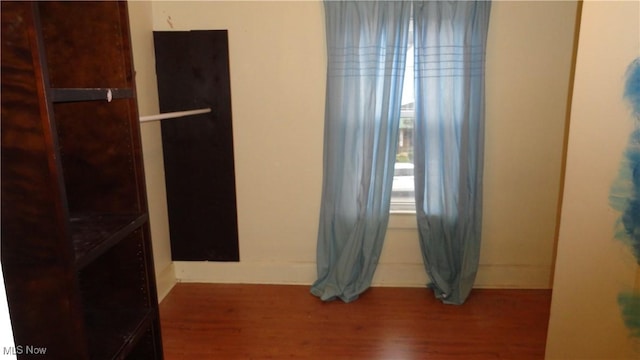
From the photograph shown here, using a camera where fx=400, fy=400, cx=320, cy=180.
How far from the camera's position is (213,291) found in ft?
8.98

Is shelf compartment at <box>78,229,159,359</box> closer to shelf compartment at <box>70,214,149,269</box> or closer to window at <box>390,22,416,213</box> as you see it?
shelf compartment at <box>70,214,149,269</box>

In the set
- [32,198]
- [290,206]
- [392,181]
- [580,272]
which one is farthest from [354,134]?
[32,198]

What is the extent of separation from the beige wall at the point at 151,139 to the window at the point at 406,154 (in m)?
1.54

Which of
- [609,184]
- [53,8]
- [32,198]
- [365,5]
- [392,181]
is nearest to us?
[32,198]

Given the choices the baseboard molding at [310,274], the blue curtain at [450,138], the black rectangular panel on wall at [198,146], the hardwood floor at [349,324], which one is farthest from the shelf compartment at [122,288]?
the blue curtain at [450,138]

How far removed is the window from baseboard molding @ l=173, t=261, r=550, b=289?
17.5 inches

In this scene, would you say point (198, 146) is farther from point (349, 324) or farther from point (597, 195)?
point (597, 195)

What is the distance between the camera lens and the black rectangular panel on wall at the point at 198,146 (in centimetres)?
253

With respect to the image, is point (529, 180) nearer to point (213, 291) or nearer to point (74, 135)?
point (213, 291)

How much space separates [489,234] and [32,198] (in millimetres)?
2578

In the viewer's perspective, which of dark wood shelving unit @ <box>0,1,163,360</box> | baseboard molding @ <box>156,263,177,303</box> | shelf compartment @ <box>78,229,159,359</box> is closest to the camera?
dark wood shelving unit @ <box>0,1,163,360</box>

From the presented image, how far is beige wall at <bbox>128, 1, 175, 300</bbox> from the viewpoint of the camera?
233 cm

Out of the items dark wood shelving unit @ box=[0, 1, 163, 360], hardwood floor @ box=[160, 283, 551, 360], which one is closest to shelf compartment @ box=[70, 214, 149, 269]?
dark wood shelving unit @ box=[0, 1, 163, 360]

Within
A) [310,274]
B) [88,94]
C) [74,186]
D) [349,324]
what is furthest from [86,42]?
[310,274]
